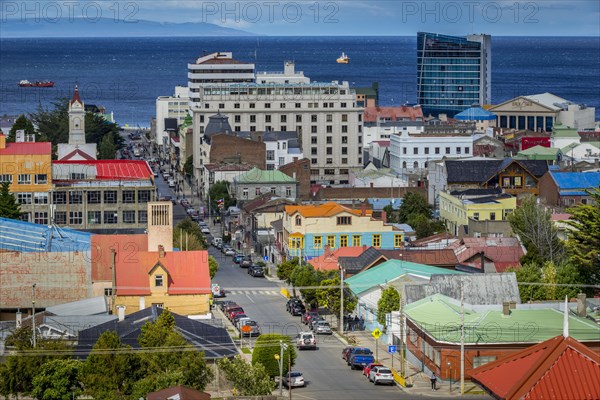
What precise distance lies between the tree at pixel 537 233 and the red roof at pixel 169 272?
20.3 metres

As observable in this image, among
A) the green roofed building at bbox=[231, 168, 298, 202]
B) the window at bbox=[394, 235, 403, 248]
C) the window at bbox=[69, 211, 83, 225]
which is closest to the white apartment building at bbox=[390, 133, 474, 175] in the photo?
the green roofed building at bbox=[231, 168, 298, 202]

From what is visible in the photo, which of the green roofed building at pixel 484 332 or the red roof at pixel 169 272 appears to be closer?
the green roofed building at pixel 484 332

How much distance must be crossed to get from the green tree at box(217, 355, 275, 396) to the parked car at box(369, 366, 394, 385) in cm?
479

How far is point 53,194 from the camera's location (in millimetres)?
87250

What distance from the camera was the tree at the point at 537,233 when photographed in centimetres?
7756

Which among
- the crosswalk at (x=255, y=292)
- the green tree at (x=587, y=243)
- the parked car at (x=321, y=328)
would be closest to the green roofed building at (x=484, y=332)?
the parked car at (x=321, y=328)

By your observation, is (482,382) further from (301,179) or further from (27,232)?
(301,179)

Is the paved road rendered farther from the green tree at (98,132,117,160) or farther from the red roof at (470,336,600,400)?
the green tree at (98,132,117,160)

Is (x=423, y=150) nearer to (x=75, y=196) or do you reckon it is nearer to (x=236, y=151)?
(x=236, y=151)

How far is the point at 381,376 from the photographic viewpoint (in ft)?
169

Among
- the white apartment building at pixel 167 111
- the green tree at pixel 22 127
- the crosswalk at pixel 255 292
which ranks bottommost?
the crosswalk at pixel 255 292

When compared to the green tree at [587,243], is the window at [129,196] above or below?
above

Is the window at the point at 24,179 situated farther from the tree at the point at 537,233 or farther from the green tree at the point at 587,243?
the green tree at the point at 587,243

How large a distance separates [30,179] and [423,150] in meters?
46.2
